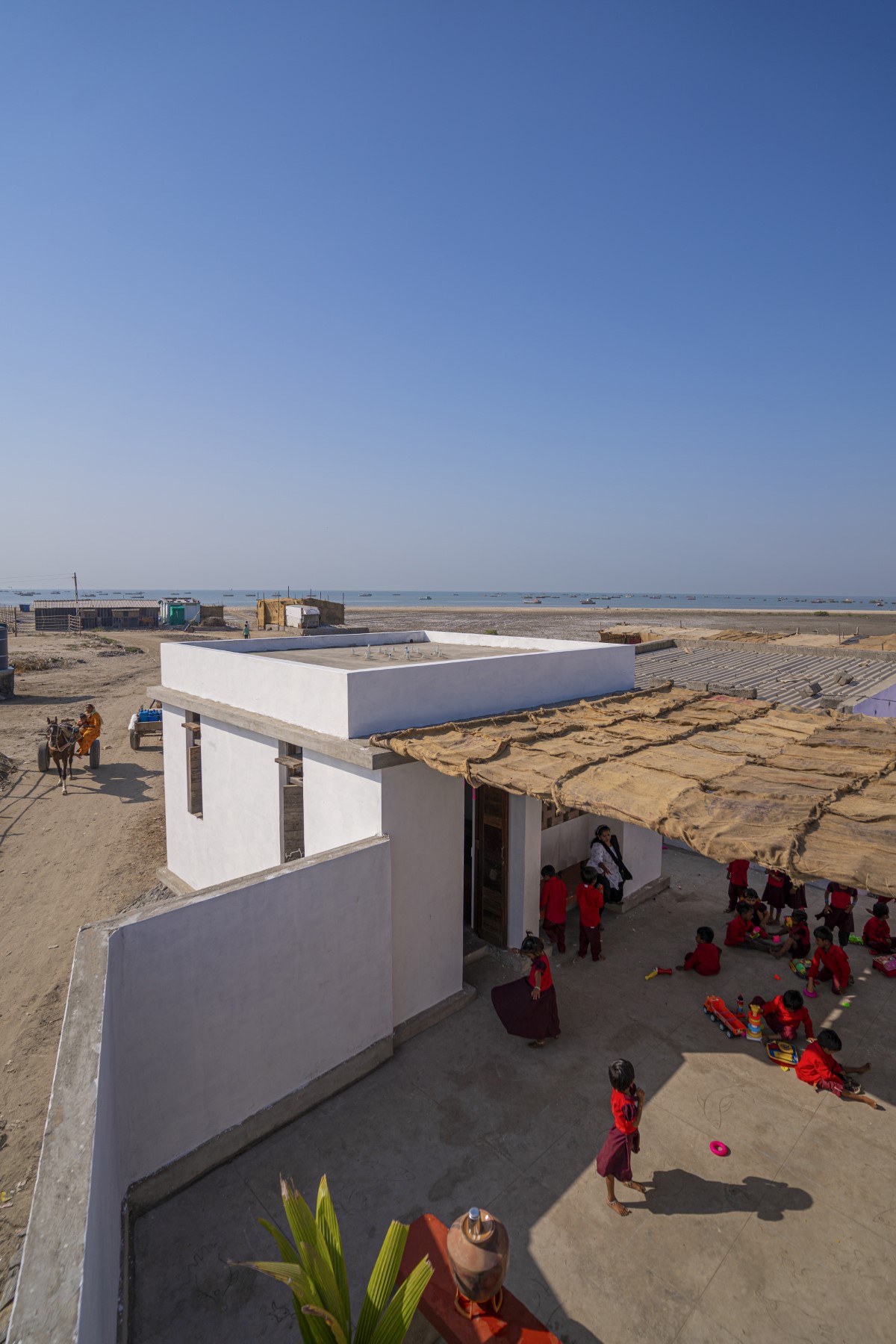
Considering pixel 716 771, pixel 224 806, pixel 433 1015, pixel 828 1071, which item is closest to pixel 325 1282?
pixel 433 1015

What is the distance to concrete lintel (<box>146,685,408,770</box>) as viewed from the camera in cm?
644

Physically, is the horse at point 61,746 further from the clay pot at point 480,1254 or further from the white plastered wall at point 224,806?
the clay pot at point 480,1254

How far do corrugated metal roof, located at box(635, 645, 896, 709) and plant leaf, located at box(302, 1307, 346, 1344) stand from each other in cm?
972

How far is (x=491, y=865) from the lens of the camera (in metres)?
8.66

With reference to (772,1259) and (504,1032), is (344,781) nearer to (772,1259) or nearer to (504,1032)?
(504,1032)

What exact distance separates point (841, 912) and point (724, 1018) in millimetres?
2503

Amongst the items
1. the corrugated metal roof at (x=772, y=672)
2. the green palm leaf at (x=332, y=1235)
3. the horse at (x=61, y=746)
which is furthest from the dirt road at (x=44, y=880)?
the corrugated metal roof at (x=772, y=672)

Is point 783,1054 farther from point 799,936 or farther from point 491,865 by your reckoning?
point 491,865

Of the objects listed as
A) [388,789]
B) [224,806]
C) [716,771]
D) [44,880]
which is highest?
[716,771]

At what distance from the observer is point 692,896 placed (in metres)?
10.6

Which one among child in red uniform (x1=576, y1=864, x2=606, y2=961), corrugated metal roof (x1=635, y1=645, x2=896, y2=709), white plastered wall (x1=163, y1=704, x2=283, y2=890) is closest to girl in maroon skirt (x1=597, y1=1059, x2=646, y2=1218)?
child in red uniform (x1=576, y1=864, x2=606, y2=961)

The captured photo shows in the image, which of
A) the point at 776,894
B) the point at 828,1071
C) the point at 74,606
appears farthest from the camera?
the point at 74,606

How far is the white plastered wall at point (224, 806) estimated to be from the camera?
833 centimetres

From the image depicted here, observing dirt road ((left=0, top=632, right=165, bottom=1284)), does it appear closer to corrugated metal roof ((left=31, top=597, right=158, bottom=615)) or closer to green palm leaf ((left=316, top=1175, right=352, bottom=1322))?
green palm leaf ((left=316, top=1175, right=352, bottom=1322))
